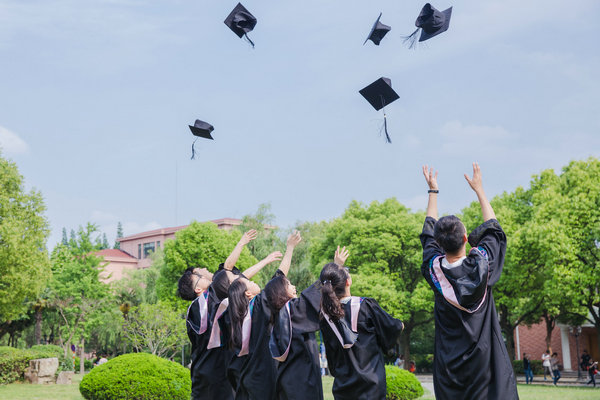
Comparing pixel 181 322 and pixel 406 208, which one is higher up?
pixel 406 208

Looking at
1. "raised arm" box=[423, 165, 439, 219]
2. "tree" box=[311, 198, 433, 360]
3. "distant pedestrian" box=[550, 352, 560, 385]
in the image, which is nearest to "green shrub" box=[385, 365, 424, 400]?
"raised arm" box=[423, 165, 439, 219]

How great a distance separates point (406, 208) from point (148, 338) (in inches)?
631

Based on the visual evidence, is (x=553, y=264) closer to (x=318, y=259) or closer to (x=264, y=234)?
(x=318, y=259)

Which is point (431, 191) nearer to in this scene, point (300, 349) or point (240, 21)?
point (300, 349)

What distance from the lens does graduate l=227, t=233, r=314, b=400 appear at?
5.31m

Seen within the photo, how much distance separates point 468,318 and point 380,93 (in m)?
4.72

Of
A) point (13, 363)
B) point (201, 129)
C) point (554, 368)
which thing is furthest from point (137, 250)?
point (201, 129)

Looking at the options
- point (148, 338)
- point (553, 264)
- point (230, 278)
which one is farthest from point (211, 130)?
point (148, 338)

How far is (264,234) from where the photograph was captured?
127 ft

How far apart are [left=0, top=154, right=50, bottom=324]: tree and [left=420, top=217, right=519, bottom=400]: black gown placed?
20.0 m

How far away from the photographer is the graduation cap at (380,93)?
797 centimetres

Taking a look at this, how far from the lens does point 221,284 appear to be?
6066mm

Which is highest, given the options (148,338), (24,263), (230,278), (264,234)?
(264,234)

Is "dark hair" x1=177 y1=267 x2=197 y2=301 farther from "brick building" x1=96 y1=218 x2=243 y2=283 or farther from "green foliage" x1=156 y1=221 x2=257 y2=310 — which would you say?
"brick building" x1=96 y1=218 x2=243 y2=283
